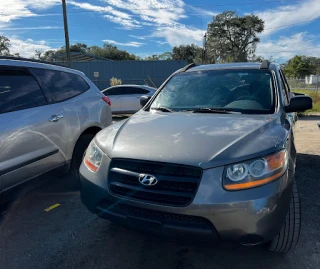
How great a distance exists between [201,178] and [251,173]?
1.16 ft

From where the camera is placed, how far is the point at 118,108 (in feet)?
Answer: 41.5

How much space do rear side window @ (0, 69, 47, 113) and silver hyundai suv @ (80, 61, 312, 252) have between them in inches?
42.4

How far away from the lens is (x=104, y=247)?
107 inches

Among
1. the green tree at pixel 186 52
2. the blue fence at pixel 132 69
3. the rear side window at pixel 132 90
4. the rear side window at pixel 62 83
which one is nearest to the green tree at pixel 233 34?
the green tree at pixel 186 52

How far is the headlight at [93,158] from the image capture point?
248 cm

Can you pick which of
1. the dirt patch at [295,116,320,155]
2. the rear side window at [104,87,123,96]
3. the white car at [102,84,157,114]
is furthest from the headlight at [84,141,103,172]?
the rear side window at [104,87,123,96]

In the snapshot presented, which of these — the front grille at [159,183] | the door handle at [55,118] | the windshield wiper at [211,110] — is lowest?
the front grille at [159,183]

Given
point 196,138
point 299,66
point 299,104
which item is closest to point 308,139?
point 299,104

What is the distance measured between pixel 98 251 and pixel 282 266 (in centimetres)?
158

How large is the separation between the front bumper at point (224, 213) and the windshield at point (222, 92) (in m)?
1.20

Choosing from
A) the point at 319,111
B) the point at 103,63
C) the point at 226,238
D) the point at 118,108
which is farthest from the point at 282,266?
the point at 103,63

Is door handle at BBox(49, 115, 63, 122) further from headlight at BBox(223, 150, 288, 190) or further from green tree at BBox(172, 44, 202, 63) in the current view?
green tree at BBox(172, 44, 202, 63)

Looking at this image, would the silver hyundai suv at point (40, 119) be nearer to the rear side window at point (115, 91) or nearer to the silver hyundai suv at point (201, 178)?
the silver hyundai suv at point (201, 178)

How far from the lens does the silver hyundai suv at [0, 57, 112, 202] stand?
2986 mm
